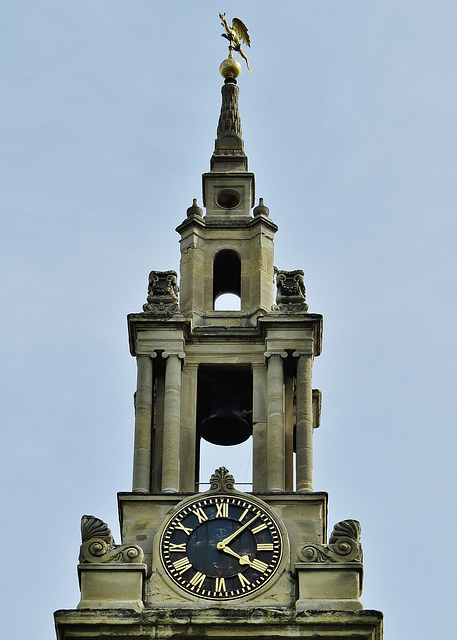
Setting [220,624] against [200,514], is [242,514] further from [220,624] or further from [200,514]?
[220,624]

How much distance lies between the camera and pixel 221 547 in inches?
1708

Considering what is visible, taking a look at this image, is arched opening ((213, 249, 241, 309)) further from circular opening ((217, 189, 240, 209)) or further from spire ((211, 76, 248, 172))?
spire ((211, 76, 248, 172))

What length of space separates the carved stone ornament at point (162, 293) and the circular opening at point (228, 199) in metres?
2.93

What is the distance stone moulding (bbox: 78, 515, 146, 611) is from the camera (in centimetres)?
4278

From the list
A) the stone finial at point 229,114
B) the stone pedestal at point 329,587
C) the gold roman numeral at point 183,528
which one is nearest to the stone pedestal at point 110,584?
the gold roman numeral at point 183,528

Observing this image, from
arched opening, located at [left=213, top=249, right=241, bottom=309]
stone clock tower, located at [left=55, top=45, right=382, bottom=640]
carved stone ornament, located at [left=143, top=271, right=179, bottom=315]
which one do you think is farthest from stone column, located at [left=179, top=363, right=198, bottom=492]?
arched opening, located at [left=213, top=249, right=241, bottom=309]

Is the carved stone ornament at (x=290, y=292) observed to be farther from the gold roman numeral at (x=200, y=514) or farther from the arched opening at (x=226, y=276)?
the gold roman numeral at (x=200, y=514)

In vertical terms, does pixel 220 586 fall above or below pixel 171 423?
below

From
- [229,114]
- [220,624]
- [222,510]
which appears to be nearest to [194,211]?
[229,114]

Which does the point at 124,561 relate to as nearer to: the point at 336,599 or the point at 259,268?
the point at 336,599

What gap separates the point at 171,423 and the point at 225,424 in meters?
1.67

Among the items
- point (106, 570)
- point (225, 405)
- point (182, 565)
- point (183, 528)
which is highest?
point (225, 405)

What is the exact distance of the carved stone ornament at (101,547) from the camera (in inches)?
1709

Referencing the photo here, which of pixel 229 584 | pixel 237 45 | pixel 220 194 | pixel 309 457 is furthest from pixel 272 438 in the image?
pixel 237 45
